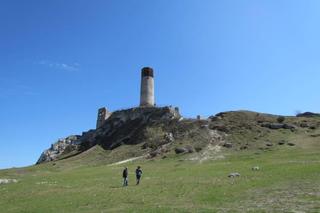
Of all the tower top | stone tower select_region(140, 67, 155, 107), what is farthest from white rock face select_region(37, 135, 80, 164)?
the tower top

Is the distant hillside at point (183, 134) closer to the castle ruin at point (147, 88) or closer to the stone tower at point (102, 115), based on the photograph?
the castle ruin at point (147, 88)

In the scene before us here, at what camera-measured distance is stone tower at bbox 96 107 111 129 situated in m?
153

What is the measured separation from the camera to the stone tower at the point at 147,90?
146 m

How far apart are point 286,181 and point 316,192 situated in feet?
31.7

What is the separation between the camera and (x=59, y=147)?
145250mm

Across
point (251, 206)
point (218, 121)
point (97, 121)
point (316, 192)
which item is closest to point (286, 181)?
point (316, 192)

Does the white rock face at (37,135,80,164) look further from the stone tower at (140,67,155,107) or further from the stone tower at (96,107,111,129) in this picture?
the stone tower at (140,67,155,107)

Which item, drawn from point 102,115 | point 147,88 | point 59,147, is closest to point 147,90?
point 147,88

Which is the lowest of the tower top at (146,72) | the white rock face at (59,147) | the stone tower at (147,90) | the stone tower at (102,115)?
the white rock face at (59,147)

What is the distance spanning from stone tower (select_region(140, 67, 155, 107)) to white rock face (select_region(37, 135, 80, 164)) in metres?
27.8

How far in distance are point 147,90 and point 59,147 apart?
36.8 meters

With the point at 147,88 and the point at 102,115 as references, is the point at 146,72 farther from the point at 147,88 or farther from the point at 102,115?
the point at 102,115

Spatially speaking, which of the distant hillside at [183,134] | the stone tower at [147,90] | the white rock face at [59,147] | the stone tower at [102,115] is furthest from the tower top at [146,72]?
the white rock face at [59,147]

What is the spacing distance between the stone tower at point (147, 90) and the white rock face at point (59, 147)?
27.8m
